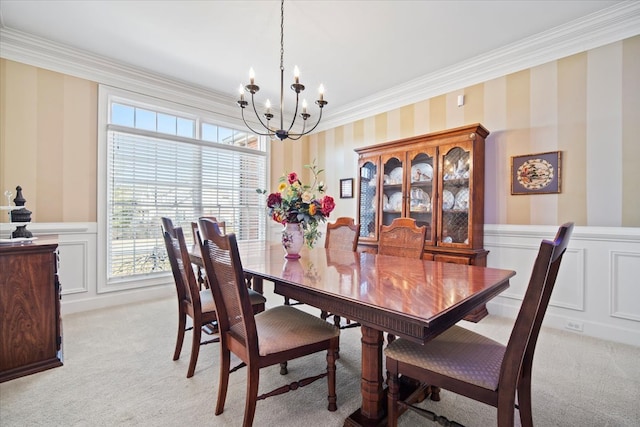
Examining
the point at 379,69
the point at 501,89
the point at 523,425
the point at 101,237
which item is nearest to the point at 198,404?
the point at 523,425

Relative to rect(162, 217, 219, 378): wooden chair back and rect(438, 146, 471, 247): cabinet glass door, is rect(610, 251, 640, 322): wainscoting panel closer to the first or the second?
rect(438, 146, 471, 247): cabinet glass door

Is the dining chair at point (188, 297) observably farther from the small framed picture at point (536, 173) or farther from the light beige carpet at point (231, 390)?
the small framed picture at point (536, 173)

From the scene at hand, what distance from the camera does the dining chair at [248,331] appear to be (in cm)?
130

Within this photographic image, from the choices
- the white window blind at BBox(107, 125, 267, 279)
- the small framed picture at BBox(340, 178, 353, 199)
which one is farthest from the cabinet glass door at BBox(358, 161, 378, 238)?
the white window blind at BBox(107, 125, 267, 279)

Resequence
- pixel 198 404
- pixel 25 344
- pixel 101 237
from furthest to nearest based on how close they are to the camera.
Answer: pixel 101 237 → pixel 25 344 → pixel 198 404

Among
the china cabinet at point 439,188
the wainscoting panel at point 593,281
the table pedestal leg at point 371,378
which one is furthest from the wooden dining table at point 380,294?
the wainscoting panel at point 593,281

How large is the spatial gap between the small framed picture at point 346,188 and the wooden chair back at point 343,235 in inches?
62.8

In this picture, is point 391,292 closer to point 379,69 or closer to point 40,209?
point 379,69

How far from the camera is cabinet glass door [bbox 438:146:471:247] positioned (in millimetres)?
2973

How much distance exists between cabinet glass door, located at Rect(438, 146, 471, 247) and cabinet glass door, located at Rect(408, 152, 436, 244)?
141mm

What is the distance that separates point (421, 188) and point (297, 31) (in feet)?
6.79

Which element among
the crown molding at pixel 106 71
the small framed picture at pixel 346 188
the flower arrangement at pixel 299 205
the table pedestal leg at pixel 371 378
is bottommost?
the table pedestal leg at pixel 371 378

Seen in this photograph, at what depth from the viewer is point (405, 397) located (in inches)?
59.9

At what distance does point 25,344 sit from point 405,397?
2.49 m
